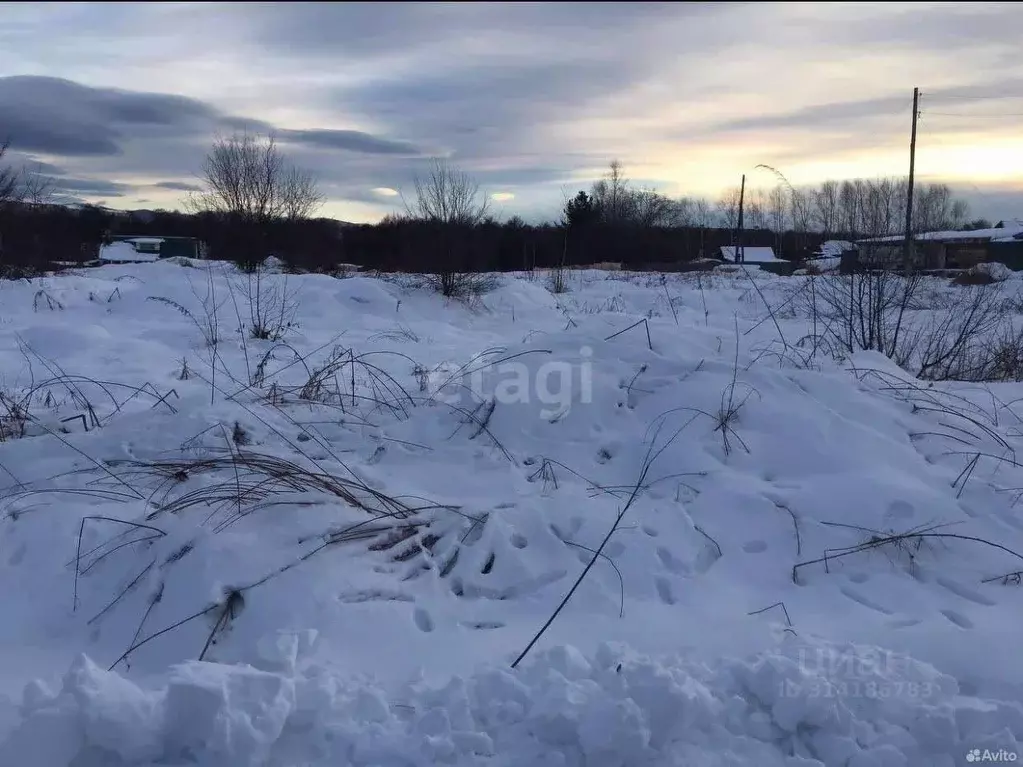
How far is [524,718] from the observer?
2.11 m

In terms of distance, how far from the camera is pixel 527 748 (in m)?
2.02

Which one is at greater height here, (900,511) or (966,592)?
(900,511)

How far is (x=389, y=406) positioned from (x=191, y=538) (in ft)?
5.55

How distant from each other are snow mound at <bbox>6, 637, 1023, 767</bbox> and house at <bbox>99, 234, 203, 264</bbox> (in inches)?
1712

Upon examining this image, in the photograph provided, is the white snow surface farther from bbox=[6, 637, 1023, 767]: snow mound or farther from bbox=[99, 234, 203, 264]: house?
bbox=[6, 637, 1023, 767]: snow mound

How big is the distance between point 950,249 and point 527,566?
2884cm

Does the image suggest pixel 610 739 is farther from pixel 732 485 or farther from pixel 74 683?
pixel 732 485

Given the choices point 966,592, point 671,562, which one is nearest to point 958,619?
point 966,592

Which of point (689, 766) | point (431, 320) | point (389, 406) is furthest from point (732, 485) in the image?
point (431, 320)

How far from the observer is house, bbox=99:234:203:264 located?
41875 millimetres

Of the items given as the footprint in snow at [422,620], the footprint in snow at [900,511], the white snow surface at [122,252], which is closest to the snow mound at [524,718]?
the footprint in snow at [422,620]

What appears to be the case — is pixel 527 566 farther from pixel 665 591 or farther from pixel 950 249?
pixel 950 249

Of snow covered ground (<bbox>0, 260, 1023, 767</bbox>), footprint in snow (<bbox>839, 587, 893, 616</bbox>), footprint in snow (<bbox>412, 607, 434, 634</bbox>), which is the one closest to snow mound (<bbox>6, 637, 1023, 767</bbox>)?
snow covered ground (<bbox>0, 260, 1023, 767</bbox>)

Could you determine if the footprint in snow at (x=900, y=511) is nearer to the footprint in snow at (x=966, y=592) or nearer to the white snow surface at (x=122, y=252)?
the footprint in snow at (x=966, y=592)
